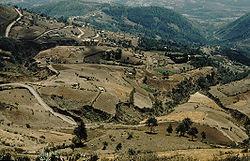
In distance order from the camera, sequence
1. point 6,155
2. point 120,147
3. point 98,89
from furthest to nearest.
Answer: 1. point 98,89
2. point 120,147
3. point 6,155

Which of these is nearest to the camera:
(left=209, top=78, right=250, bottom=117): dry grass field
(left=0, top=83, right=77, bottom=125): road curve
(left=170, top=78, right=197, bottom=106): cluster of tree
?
(left=0, top=83, right=77, bottom=125): road curve

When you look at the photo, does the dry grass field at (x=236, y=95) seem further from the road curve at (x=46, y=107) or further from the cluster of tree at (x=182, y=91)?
the road curve at (x=46, y=107)

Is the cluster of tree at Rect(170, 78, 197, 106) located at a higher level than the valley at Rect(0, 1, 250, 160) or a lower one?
lower

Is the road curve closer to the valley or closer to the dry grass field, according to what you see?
the valley

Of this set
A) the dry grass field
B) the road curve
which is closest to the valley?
the road curve

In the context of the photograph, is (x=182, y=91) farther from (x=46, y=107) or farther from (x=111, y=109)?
(x=46, y=107)

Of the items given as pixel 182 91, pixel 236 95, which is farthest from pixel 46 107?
pixel 236 95

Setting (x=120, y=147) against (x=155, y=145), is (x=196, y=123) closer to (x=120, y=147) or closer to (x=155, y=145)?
(x=155, y=145)

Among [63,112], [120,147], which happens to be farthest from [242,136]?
[63,112]
